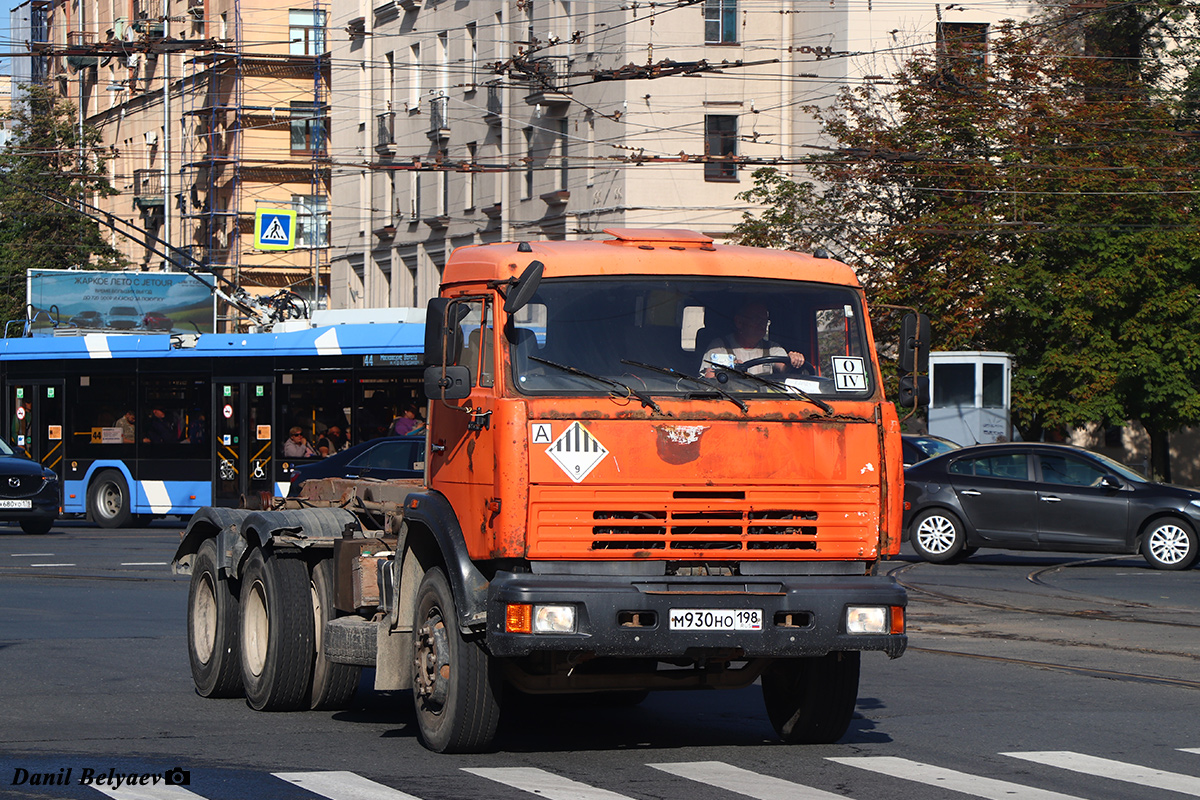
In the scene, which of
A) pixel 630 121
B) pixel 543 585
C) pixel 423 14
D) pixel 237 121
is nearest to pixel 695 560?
pixel 543 585

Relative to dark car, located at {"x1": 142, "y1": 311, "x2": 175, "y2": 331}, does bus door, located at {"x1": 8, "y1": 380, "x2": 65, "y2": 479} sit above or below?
below

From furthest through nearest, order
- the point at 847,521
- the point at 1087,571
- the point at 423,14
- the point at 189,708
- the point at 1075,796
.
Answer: the point at 423,14 → the point at 1087,571 → the point at 189,708 → the point at 847,521 → the point at 1075,796

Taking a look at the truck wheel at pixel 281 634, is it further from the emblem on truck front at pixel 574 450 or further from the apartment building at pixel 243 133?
the apartment building at pixel 243 133

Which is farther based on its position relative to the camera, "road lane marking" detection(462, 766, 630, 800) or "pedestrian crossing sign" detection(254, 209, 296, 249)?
"pedestrian crossing sign" detection(254, 209, 296, 249)

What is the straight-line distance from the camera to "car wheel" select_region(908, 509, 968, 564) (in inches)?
899

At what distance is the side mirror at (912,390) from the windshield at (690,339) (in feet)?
2.01

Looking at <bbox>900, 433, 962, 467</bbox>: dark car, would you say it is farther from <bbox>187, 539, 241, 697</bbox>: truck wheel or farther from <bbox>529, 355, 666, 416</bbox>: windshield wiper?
<bbox>529, 355, 666, 416</bbox>: windshield wiper

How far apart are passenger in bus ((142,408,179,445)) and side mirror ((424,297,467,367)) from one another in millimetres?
22122

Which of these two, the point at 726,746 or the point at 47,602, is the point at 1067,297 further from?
the point at 726,746

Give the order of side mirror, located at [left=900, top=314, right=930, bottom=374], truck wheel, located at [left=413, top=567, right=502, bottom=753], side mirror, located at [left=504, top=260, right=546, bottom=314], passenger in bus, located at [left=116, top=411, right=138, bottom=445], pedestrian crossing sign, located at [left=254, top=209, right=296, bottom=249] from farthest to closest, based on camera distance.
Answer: pedestrian crossing sign, located at [left=254, top=209, right=296, bottom=249] < passenger in bus, located at [left=116, top=411, right=138, bottom=445] < side mirror, located at [left=900, top=314, right=930, bottom=374] < truck wheel, located at [left=413, top=567, right=502, bottom=753] < side mirror, located at [left=504, top=260, right=546, bottom=314]

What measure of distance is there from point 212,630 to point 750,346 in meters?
4.29

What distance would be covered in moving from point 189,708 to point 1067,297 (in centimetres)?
2733

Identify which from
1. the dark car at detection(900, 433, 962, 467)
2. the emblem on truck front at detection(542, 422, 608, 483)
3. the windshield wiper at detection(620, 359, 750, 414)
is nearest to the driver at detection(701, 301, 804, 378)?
the windshield wiper at detection(620, 359, 750, 414)

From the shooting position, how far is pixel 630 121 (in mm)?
44188
